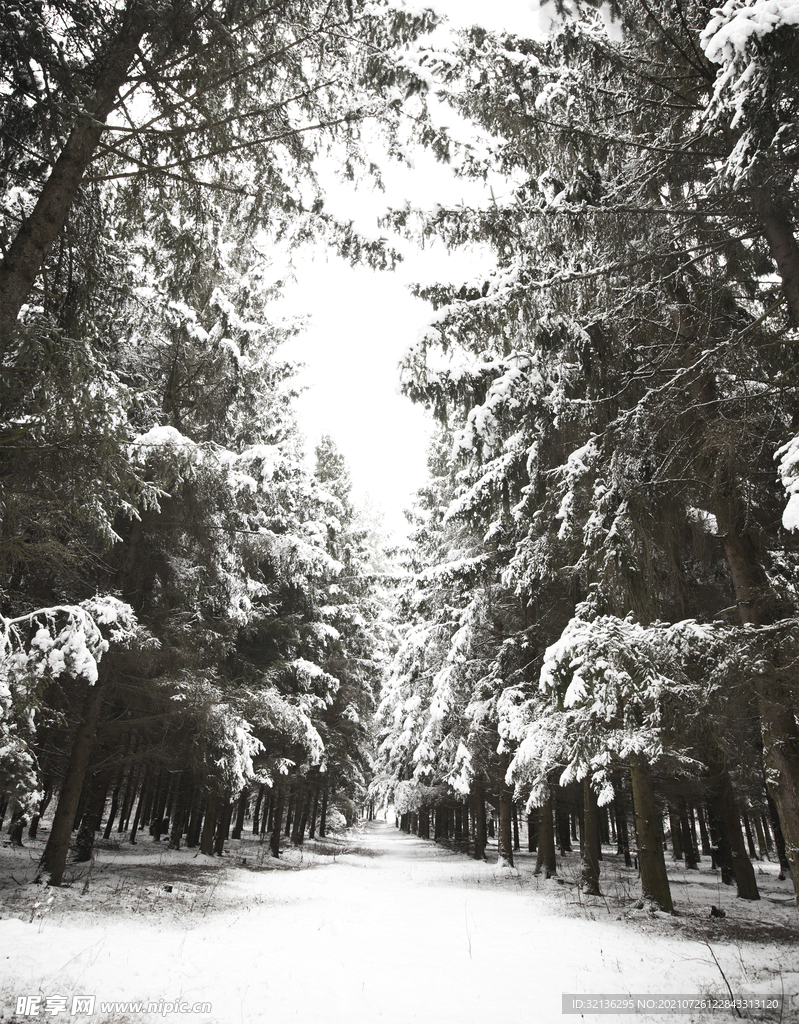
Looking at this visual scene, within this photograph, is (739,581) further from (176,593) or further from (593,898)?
(176,593)

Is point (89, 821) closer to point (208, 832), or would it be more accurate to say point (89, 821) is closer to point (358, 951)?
point (208, 832)

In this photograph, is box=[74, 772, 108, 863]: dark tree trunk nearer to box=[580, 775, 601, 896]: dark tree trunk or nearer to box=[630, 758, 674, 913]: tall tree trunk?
box=[580, 775, 601, 896]: dark tree trunk

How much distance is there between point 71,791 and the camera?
30.8 feet

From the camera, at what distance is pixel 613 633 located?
18.9 feet

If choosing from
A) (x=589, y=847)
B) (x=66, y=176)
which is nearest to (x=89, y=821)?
(x=589, y=847)

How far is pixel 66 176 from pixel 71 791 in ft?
30.9

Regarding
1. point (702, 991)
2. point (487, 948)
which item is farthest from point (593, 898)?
point (702, 991)

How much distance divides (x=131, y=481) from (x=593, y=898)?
1259 centimetres

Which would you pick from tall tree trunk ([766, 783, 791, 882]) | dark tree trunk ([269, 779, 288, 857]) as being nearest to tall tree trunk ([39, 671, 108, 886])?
dark tree trunk ([269, 779, 288, 857])

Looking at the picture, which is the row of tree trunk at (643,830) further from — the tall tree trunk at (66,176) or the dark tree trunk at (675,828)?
the tall tree trunk at (66,176)

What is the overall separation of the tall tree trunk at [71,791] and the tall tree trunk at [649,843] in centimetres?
958

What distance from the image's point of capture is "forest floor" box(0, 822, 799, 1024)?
5117mm

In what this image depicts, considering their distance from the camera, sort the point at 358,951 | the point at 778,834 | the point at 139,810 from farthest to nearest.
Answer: the point at 139,810 < the point at 778,834 < the point at 358,951

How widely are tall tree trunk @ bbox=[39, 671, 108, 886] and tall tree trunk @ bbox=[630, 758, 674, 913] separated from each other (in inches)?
377
